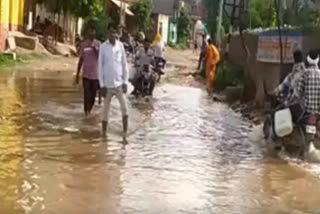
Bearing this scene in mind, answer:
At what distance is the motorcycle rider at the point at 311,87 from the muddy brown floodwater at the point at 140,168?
0.95 m

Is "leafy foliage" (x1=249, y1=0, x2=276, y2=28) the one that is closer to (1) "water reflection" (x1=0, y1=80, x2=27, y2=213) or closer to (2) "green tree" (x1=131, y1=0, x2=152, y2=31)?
(1) "water reflection" (x1=0, y1=80, x2=27, y2=213)

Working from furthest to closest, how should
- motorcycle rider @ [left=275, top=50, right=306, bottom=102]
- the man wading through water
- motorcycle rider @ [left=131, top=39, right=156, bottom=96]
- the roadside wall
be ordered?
motorcycle rider @ [left=131, top=39, right=156, bottom=96]
the roadside wall
the man wading through water
motorcycle rider @ [left=275, top=50, right=306, bottom=102]

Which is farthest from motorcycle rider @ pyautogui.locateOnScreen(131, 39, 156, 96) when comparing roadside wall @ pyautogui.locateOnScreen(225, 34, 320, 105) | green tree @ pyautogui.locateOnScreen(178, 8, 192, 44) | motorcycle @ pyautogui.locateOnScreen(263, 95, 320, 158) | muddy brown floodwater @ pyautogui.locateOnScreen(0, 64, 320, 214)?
green tree @ pyautogui.locateOnScreen(178, 8, 192, 44)

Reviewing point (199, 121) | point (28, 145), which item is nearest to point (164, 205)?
point (28, 145)

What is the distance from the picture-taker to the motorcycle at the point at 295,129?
36.5ft

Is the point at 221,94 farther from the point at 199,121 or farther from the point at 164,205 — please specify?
the point at 164,205

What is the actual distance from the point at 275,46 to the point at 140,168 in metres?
7.56

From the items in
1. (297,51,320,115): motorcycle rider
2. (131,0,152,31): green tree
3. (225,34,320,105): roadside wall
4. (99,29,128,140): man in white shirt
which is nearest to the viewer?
(297,51,320,115): motorcycle rider

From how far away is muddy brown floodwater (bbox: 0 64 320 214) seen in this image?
7785 mm

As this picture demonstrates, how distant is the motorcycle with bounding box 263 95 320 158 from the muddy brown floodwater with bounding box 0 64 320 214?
44 centimetres

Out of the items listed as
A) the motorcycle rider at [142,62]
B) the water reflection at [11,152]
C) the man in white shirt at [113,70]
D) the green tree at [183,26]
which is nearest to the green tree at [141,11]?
the green tree at [183,26]

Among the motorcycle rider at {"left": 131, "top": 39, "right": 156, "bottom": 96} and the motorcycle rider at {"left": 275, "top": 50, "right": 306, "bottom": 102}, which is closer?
the motorcycle rider at {"left": 275, "top": 50, "right": 306, "bottom": 102}

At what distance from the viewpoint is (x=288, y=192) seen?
8812 mm

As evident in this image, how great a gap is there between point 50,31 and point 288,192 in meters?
33.3
